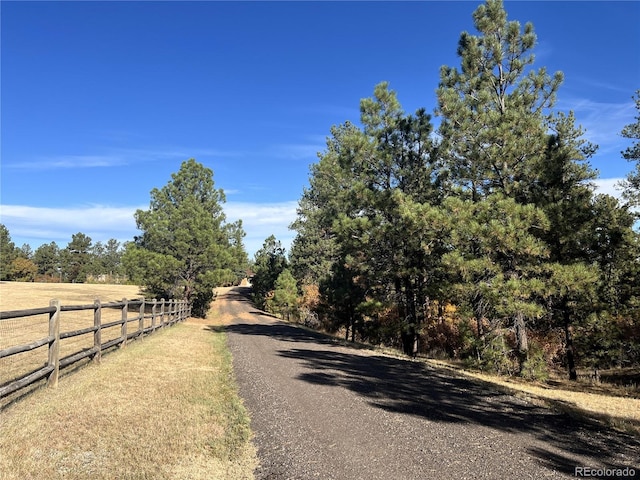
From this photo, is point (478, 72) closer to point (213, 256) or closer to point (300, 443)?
point (300, 443)

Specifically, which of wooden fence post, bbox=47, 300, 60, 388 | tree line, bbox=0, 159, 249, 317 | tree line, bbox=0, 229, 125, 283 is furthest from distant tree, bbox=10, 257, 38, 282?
wooden fence post, bbox=47, 300, 60, 388

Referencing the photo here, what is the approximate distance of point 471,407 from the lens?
6.40 metres

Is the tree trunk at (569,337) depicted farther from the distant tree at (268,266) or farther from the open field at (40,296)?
the distant tree at (268,266)

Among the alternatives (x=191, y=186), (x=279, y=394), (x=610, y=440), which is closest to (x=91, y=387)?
A: (x=279, y=394)

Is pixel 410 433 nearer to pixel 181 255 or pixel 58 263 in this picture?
pixel 181 255

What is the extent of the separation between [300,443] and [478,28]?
15472 mm

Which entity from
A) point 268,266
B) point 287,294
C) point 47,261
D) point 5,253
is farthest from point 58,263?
point 287,294

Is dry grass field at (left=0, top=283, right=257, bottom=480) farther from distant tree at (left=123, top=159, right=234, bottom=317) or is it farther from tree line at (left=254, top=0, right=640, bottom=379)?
distant tree at (left=123, top=159, right=234, bottom=317)

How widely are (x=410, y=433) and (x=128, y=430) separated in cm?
341

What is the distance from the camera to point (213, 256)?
27.8 meters

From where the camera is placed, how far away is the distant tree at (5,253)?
74938mm

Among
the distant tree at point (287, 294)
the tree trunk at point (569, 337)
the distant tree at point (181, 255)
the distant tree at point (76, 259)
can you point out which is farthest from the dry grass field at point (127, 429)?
the distant tree at point (76, 259)

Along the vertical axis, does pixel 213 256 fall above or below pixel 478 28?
below

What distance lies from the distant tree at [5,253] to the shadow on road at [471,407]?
286 feet
